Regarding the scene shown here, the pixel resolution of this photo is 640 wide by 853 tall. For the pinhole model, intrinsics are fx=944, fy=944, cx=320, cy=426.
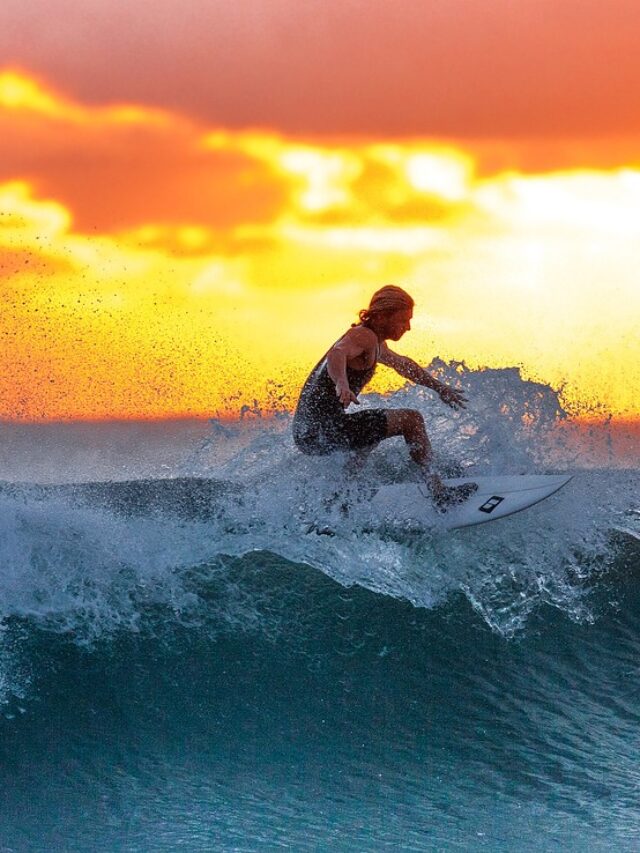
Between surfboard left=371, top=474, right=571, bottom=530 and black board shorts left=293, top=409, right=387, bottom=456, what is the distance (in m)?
0.51

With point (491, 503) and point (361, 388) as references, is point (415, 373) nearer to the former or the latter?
point (361, 388)

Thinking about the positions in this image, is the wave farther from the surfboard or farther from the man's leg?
the man's leg

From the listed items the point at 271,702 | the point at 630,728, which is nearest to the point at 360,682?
the point at 271,702

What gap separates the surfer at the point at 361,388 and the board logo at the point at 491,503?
38 cm

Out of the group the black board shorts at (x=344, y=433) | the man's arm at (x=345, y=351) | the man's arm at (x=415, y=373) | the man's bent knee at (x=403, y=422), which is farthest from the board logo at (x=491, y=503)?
the man's arm at (x=345, y=351)

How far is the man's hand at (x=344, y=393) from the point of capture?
18.7 ft

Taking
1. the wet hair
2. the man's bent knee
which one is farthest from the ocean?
the wet hair

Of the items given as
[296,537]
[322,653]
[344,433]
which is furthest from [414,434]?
[322,653]

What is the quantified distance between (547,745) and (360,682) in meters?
1.19

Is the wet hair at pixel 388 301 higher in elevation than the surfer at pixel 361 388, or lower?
higher

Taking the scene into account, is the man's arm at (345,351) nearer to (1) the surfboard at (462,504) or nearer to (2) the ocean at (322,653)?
(2) the ocean at (322,653)

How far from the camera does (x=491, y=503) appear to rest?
6691 mm

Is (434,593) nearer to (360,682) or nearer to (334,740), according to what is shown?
(360,682)

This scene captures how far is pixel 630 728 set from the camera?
5.22 metres
